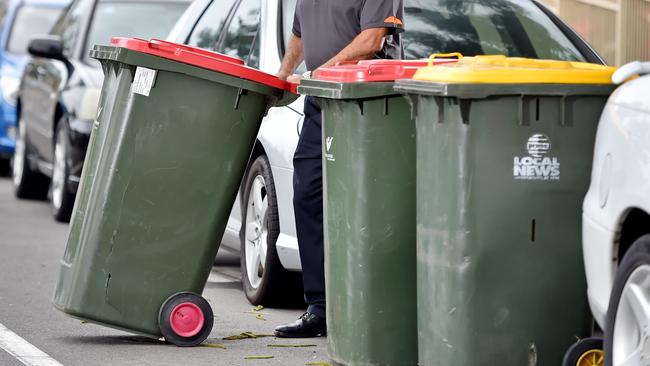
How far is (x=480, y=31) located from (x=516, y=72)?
3208mm

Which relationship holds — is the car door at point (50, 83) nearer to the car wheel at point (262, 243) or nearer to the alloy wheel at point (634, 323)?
the car wheel at point (262, 243)

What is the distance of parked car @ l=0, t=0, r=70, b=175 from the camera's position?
16.2 m

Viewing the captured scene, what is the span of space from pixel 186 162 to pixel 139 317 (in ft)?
2.26

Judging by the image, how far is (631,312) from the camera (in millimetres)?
4930

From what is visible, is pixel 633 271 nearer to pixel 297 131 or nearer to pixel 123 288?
Answer: pixel 123 288

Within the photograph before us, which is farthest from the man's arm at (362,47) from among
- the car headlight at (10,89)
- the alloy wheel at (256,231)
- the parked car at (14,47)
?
the car headlight at (10,89)

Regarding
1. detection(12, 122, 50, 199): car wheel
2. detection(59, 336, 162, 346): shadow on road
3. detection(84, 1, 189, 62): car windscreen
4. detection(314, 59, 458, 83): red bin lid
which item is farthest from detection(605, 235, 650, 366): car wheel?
detection(12, 122, 50, 199): car wheel

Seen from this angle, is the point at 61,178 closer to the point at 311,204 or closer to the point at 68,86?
the point at 68,86

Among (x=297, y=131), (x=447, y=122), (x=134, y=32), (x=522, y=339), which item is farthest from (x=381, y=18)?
(x=134, y=32)

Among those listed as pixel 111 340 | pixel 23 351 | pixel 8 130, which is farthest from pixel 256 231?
pixel 8 130

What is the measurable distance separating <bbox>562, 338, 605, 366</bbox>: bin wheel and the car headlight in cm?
1169

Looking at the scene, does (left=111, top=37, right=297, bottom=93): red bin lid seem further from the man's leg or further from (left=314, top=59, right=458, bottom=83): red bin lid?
(left=314, top=59, right=458, bottom=83): red bin lid

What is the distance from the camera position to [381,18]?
6.83 m

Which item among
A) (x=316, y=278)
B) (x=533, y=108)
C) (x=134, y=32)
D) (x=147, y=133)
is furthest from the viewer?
(x=134, y=32)
